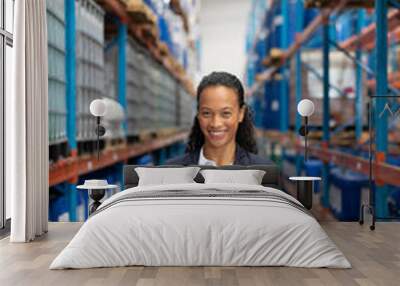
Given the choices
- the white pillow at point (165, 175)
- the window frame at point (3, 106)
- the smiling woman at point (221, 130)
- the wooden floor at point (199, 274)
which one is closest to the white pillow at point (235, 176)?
the white pillow at point (165, 175)

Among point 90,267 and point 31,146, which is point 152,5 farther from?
point 90,267

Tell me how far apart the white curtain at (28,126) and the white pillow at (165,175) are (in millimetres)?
934

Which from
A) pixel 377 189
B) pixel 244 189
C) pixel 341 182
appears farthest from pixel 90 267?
pixel 341 182

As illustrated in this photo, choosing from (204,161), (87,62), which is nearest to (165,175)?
(204,161)

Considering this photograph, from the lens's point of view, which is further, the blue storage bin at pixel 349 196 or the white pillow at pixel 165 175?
the blue storage bin at pixel 349 196

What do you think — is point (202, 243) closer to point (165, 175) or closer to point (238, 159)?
point (165, 175)

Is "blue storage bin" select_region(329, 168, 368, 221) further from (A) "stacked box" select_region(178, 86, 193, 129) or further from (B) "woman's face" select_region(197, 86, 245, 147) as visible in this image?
(A) "stacked box" select_region(178, 86, 193, 129)

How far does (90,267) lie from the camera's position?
410 cm

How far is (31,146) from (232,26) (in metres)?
5.10

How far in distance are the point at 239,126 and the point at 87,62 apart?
2.29 meters

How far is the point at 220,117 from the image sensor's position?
22.3 ft

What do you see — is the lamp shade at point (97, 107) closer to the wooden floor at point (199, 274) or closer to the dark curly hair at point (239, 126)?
the dark curly hair at point (239, 126)

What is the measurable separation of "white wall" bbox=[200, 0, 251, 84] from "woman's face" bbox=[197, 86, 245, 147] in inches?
39.7

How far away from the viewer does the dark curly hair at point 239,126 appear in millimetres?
6820
